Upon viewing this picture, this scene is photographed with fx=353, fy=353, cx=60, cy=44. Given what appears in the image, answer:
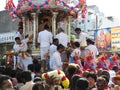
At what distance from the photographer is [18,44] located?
13.4m

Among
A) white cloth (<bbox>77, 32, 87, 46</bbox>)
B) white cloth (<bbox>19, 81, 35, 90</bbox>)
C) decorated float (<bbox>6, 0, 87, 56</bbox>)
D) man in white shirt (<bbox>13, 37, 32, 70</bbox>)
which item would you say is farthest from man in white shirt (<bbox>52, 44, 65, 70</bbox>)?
white cloth (<bbox>19, 81, 35, 90</bbox>)

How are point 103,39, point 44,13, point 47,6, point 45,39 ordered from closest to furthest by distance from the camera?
point 45,39, point 47,6, point 44,13, point 103,39

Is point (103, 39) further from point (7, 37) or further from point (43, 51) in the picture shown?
point (43, 51)

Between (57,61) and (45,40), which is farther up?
(45,40)

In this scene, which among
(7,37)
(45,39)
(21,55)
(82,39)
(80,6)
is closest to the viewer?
(21,55)

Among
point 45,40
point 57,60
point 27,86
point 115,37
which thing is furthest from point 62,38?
point 115,37

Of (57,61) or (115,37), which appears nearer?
(57,61)

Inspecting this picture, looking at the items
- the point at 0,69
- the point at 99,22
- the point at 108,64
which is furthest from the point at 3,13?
the point at 0,69

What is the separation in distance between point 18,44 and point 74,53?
2.27m

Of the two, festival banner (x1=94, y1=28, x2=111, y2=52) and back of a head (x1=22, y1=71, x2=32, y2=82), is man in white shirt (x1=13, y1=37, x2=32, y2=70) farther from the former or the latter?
festival banner (x1=94, y1=28, x2=111, y2=52)

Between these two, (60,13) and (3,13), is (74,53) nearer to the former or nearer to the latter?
(60,13)

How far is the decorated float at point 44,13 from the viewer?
15.3m

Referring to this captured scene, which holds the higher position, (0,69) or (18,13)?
(18,13)

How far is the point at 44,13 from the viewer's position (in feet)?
52.4
